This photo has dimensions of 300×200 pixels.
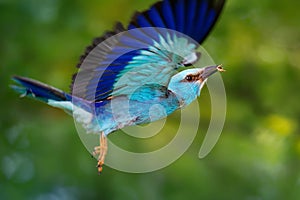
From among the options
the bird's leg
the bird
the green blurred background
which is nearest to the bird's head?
the bird

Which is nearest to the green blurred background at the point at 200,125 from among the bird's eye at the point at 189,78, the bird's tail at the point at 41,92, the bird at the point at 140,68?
the bird's tail at the point at 41,92

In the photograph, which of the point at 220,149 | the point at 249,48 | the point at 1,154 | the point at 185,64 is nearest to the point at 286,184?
the point at 220,149

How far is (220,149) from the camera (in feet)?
11.7

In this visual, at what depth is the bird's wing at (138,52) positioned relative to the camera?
46.5 inches

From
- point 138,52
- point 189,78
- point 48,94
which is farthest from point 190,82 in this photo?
point 48,94

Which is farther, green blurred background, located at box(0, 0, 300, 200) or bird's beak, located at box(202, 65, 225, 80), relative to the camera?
green blurred background, located at box(0, 0, 300, 200)

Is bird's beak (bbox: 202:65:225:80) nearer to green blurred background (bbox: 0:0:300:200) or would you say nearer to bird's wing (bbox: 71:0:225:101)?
bird's wing (bbox: 71:0:225:101)

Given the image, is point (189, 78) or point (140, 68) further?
point (140, 68)

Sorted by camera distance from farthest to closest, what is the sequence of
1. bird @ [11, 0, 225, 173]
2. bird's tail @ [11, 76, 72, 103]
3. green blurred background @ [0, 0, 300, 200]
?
green blurred background @ [0, 0, 300, 200]
bird's tail @ [11, 76, 72, 103]
bird @ [11, 0, 225, 173]

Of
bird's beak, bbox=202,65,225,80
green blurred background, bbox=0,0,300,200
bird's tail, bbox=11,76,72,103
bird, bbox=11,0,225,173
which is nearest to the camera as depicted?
bird's beak, bbox=202,65,225,80

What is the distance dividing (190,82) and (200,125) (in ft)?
7.83

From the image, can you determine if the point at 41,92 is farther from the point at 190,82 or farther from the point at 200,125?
the point at 200,125

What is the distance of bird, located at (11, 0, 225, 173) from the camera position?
1.16 meters

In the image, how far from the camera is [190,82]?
3.68ft
